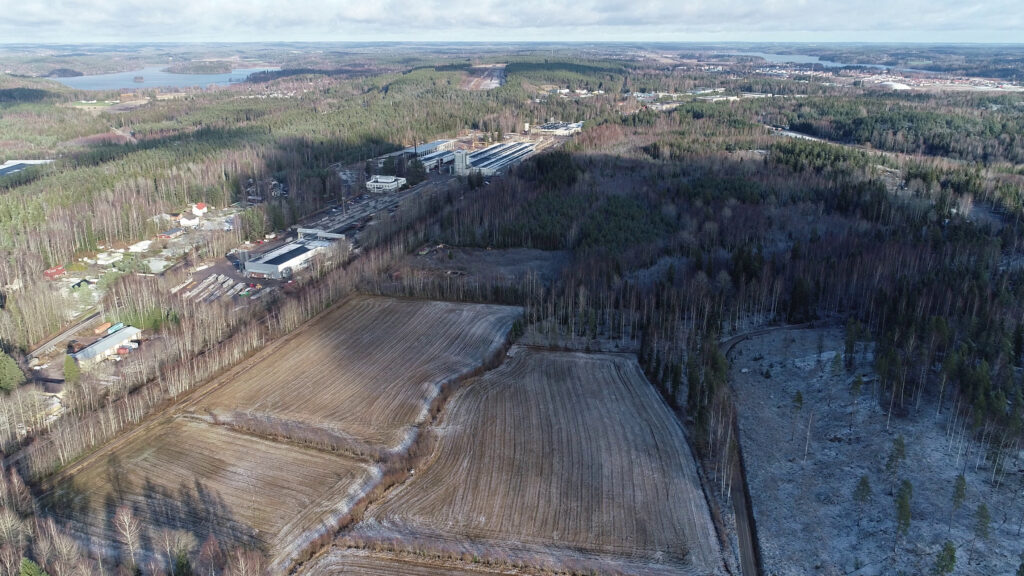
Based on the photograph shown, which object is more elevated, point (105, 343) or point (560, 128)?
point (560, 128)

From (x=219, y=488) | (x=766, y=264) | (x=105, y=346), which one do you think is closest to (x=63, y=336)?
(x=105, y=346)

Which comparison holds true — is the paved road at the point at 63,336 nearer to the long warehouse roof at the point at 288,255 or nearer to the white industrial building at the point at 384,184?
the long warehouse roof at the point at 288,255

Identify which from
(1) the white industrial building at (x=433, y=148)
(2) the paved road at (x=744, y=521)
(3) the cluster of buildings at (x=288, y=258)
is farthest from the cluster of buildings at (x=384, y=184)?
(2) the paved road at (x=744, y=521)

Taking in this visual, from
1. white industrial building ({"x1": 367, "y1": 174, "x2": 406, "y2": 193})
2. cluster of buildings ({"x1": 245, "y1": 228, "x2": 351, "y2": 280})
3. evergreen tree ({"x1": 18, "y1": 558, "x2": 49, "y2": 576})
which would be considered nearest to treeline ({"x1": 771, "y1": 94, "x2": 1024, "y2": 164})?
white industrial building ({"x1": 367, "y1": 174, "x2": 406, "y2": 193})

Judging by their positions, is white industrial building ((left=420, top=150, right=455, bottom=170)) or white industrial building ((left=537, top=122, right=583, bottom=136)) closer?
white industrial building ((left=420, top=150, right=455, bottom=170))

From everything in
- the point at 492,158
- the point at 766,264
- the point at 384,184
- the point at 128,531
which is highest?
the point at 492,158

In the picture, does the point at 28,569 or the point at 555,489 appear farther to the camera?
the point at 555,489

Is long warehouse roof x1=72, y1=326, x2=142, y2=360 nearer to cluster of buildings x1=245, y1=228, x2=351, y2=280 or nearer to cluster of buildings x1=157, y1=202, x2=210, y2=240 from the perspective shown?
cluster of buildings x1=245, y1=228, x2=351, y2=280

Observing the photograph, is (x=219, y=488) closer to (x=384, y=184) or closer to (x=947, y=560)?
(x=947, y=560)
